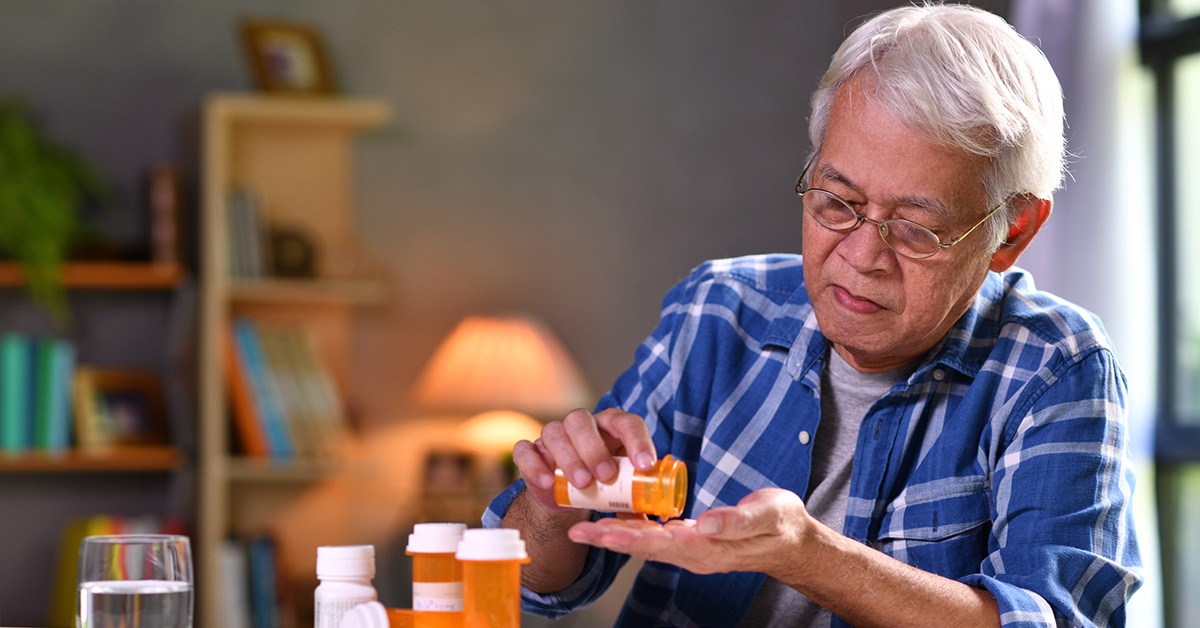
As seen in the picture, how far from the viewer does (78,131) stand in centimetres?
355

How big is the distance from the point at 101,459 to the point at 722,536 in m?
2.60

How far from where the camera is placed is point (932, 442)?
1.41 m

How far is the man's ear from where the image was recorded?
143cm

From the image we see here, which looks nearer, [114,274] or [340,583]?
[340,583]

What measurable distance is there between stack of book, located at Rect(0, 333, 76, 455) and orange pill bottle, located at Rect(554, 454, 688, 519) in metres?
2.47

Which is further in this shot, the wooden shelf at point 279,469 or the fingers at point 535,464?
the wooden shelf at point 279,469

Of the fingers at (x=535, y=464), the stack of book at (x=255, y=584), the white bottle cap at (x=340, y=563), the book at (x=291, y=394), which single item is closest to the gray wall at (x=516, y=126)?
the book at (x=291, y=394)

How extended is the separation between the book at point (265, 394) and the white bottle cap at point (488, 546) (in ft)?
8.12

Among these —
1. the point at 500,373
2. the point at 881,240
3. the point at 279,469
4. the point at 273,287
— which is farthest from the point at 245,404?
the point at 881,240

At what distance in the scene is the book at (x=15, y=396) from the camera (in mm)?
3201

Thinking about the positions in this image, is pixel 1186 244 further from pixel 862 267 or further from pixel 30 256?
pixel 30 256

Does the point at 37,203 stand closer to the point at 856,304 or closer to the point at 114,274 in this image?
the point at 114,274

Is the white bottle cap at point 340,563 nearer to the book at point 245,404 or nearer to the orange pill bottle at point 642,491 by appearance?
the orange pill bottle at point 642,491

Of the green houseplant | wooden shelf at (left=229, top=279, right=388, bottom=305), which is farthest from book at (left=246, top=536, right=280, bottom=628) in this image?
the green houseplant
